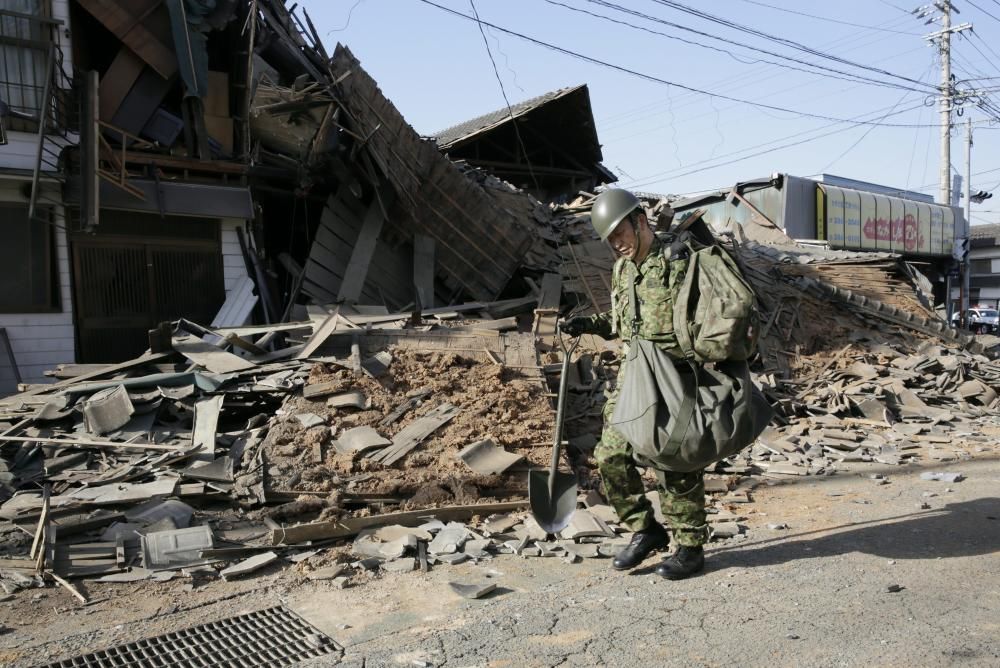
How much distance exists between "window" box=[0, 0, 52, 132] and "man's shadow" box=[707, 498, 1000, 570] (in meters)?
9.24

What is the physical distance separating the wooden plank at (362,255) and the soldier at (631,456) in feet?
22.1

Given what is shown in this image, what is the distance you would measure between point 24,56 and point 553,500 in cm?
870

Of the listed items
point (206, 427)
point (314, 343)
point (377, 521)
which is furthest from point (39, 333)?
point (377, 521)

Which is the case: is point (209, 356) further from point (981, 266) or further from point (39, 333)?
point (981, 266)

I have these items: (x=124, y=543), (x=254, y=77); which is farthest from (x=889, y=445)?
(x=254, y=77)

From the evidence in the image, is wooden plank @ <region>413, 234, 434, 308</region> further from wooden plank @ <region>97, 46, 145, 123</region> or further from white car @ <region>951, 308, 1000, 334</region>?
white car @ <region>951, 308, 1000, 334</region>

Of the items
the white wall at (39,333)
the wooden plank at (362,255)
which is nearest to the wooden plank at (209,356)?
the white wall at (39,333)

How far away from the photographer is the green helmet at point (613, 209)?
417 cm

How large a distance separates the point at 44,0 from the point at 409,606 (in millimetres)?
9084

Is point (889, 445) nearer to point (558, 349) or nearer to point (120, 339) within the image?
point (558, 349)

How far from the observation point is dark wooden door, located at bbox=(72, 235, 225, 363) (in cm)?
932

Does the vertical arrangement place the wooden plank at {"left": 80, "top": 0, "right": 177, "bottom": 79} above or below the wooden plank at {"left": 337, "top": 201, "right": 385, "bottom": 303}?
above

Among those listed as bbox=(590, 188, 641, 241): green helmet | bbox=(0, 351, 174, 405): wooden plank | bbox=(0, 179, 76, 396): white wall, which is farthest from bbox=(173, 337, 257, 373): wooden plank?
bbox=(590, 188, 641, 241): green helmet

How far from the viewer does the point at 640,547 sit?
433 cm
